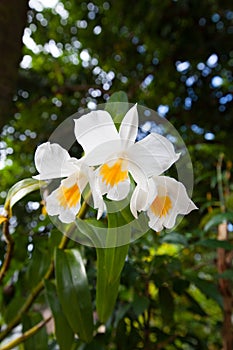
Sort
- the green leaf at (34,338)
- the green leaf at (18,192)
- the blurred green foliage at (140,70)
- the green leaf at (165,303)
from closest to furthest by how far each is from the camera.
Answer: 1. the green leaf at (18,192)
2. the green leaf at (34,338)
3. the green leaf at (165,303)
4. the blurred green foliage at (140,70)

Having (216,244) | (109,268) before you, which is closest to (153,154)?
(109,268)

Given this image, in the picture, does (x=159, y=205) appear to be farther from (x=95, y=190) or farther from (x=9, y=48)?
(x=9, y=48)

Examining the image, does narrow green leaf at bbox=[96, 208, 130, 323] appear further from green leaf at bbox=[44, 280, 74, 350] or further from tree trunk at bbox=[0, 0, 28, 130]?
tree trunk at bbox=[0, 0, 28, 130]

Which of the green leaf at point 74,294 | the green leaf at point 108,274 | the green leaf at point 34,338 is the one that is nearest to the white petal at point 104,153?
the green leaf at point 108,274

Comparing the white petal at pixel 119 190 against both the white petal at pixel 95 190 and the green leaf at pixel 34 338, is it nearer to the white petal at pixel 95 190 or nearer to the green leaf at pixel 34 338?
the white petal at pixel 95 190

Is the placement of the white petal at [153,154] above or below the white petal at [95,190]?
above

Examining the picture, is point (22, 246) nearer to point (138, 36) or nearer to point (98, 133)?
point (98, 133)

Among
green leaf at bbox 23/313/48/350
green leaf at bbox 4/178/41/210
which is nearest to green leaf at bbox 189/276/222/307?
green leaf at bbox 23/313/48/350

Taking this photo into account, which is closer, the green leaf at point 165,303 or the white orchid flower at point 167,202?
the white orchid flower at point 167,202
